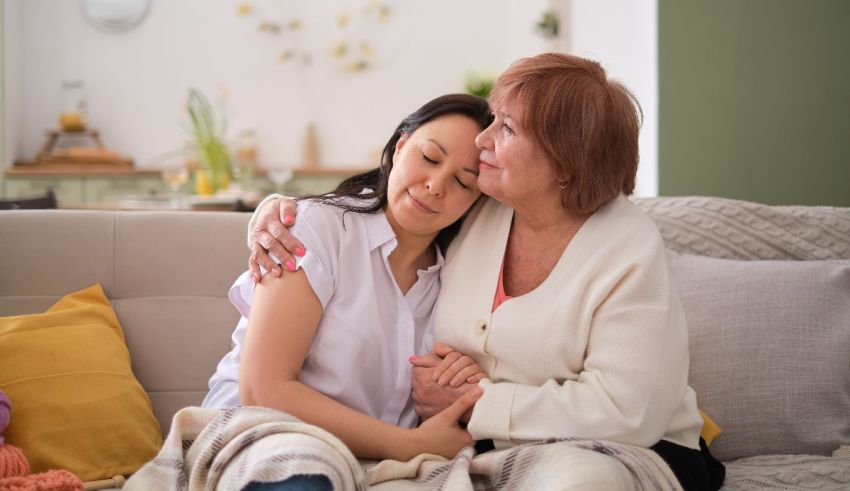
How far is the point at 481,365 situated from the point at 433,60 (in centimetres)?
506

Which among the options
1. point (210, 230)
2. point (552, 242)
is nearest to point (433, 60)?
point (210, 230)

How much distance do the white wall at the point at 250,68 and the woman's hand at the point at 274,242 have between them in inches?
181

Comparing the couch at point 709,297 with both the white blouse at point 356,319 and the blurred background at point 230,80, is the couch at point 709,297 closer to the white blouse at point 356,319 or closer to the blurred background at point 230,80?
the white blouse at point 356,319

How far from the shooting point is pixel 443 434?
160 centimetres

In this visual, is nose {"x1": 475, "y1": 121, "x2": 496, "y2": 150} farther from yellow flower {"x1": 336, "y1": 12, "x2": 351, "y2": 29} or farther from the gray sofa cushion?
yellow flower {"x1": 336, "y1": 12, "x2": 351, "y2": 29}

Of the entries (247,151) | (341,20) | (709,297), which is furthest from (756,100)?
(247,151)

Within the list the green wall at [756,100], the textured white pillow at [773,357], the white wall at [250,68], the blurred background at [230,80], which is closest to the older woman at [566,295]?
the textured white pillow at [773,357]

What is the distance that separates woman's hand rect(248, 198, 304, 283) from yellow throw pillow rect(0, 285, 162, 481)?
49 cm

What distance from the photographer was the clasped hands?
5.41ft

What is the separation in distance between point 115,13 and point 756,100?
15.4ft

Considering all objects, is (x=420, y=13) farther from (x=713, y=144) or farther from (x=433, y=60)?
(x=713, y=144)

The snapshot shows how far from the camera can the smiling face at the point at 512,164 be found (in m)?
1.66

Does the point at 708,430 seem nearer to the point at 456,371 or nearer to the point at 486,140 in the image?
the point at 456,371

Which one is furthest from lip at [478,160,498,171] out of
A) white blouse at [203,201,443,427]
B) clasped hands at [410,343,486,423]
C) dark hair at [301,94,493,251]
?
clasped hands at [410,343,486,423]
